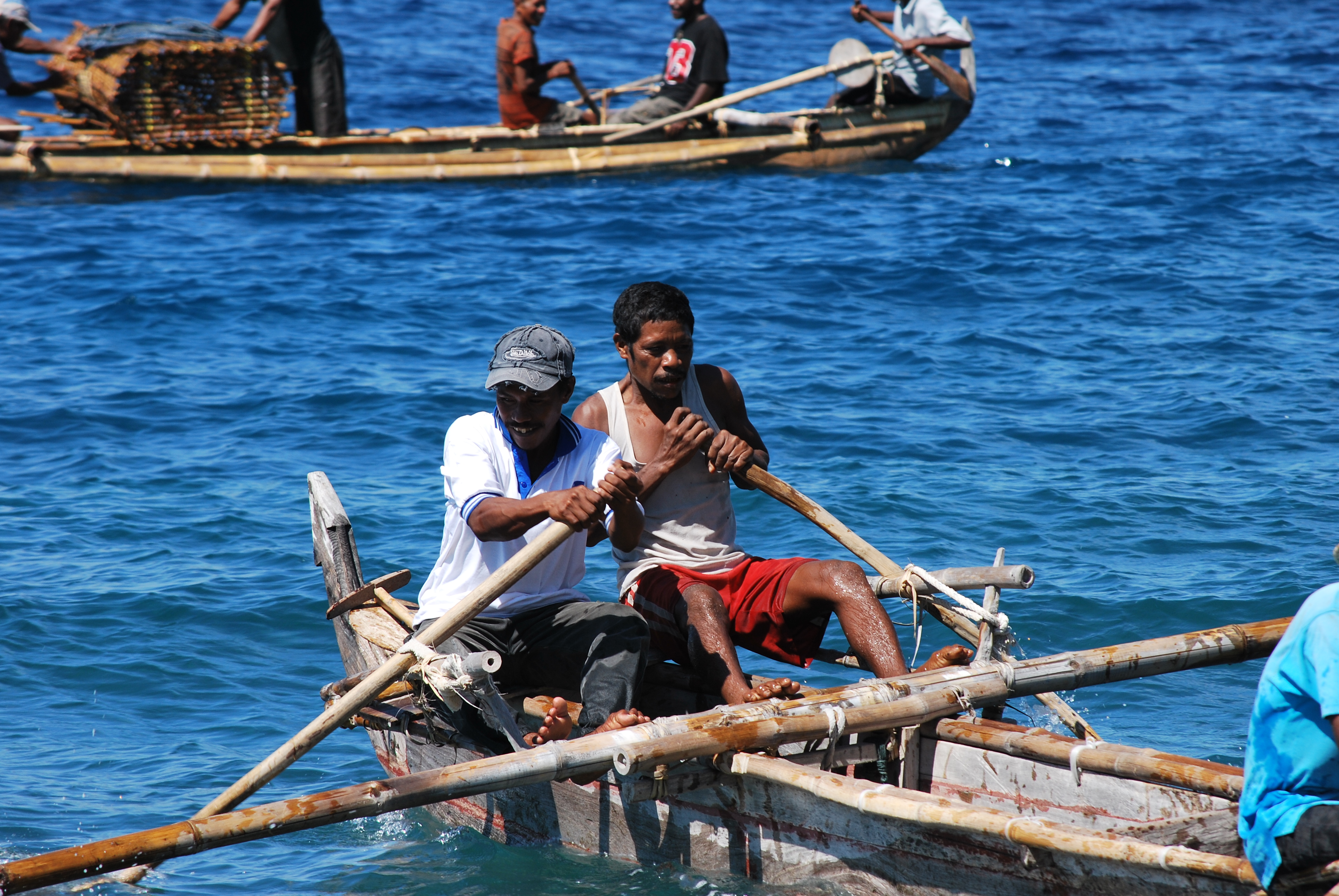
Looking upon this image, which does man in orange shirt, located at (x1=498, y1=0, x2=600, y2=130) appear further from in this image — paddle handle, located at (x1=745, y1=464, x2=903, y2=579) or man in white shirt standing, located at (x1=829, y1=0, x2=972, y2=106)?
paddle handle, located at (x1=745, y1=464, x2=903, y2=579)

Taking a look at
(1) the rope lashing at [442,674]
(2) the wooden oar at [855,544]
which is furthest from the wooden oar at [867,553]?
(1) the rope lashing at [442,674]

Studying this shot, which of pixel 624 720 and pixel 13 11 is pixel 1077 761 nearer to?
pixel 624 720

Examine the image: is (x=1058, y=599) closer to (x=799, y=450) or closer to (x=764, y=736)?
(x=799, y=450)

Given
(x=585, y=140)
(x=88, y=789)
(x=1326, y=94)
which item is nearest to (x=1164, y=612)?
(x=88, y=789)

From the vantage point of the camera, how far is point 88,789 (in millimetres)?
4910

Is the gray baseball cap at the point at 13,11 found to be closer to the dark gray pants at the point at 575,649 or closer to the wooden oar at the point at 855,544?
the dark gray pants at the point at 575,649

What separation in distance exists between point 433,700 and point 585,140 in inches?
417

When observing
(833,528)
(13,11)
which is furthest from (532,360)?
(13,11)

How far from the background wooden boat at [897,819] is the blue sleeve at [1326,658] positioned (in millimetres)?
538

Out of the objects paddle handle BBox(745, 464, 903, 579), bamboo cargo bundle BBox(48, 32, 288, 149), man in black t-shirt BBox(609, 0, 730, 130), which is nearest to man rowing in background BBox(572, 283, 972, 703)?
paddle handle BBox(745, 464, 903, 579)

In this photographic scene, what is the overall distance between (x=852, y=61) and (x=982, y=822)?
11795mm

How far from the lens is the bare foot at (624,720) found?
3543mm

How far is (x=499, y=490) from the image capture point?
3.91m

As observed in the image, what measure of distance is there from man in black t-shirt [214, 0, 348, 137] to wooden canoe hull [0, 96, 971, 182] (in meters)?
0.50
